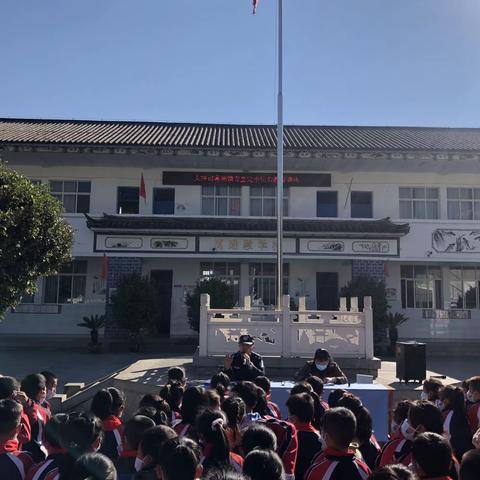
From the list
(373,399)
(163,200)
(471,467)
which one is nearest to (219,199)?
(163,200)

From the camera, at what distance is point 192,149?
55.5ft

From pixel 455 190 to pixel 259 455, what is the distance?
709 inches

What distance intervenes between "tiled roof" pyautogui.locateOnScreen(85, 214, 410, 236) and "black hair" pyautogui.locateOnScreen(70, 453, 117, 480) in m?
14.2

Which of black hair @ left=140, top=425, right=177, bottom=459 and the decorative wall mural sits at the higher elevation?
the decorative wall mural

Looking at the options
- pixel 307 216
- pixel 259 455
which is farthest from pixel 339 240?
pixel 259 455

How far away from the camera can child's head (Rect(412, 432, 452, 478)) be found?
291 centimetres

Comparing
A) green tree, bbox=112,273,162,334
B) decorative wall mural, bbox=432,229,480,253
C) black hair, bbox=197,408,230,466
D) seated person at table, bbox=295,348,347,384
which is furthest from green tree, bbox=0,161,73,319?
decorative wall mural, bbox=432,229,480,253

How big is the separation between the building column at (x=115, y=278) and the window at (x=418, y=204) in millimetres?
9781

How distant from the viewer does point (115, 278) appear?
17.1 meters

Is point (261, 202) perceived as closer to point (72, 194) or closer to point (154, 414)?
point (72, 194)

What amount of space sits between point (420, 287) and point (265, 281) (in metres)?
5.79

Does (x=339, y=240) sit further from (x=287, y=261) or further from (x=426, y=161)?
(x=426, y=161)

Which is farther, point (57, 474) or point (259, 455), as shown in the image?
point (57, 474)

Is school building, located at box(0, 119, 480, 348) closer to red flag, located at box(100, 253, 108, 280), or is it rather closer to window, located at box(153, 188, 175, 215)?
window, located at box(153, 188, 175, 215)
